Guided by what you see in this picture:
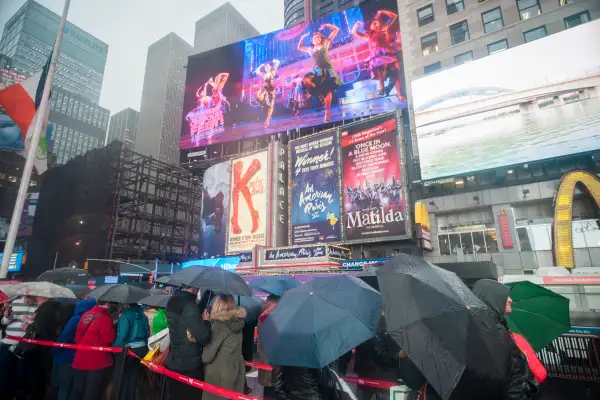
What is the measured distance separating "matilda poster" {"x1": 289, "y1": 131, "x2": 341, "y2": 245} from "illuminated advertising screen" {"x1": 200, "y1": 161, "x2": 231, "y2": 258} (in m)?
8.64

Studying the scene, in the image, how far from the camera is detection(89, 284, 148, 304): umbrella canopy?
6.28 meters

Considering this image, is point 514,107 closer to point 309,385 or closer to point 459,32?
point 459,32

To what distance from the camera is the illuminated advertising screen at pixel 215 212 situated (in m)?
34.4

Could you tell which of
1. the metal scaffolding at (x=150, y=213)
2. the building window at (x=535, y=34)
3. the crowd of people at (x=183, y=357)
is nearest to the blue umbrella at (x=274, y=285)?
the crowd of people at (x=183, y=357)

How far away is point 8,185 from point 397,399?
8159 cm

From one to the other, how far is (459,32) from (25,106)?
30.1 meters

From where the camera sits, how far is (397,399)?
404 cm

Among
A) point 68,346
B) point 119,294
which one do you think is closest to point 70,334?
point 68,346

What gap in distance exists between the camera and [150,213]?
56.2 metres

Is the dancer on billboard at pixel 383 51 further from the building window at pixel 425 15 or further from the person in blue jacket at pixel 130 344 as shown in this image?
the person in blue jacket at pixel 130 344

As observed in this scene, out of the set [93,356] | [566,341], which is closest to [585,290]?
[566,341]

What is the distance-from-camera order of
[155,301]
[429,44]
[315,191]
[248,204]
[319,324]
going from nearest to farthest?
[319,324] → [155,301] → [315,191] → [429,44] → [248,204]

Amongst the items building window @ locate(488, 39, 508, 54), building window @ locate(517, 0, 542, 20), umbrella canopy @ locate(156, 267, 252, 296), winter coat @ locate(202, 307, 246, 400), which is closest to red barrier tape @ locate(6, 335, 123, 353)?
umbrella canopy @ locate(156, 267, 252, 296)

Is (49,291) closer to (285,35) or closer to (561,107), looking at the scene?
(561,107)
